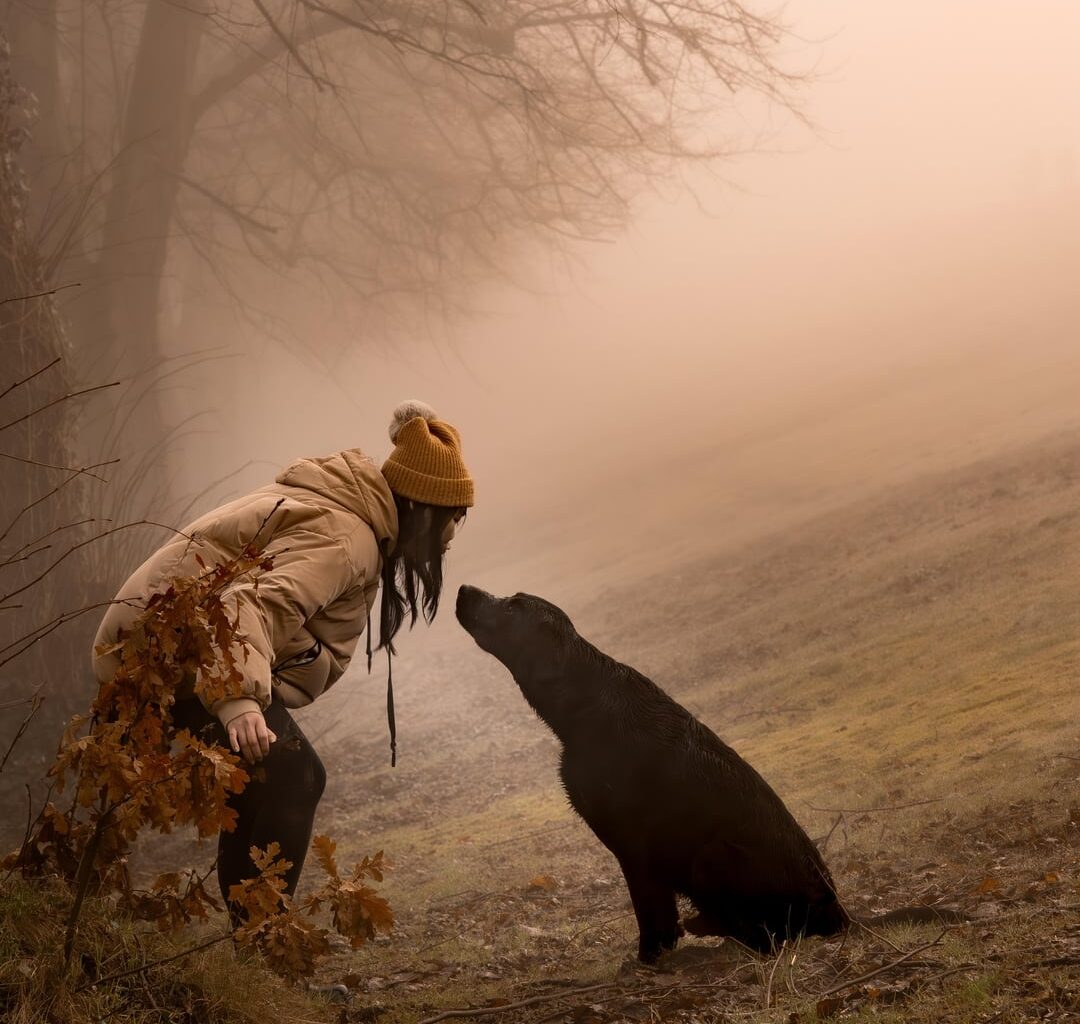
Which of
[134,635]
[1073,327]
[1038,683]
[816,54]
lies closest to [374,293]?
[816,54]

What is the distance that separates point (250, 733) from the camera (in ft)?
7.20

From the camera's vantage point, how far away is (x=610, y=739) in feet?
9.75

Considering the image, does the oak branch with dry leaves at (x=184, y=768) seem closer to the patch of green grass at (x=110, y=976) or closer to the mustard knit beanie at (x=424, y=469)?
the patch of green grass at (x=110, y=976)

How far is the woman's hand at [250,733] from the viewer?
2.20 m

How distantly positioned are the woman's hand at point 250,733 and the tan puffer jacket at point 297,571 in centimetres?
2

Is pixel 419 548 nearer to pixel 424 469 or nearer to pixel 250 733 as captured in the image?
pixel 424 469

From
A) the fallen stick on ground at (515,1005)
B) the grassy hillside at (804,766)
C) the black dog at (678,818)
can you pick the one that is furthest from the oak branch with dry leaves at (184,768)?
the black dog at (678,818)

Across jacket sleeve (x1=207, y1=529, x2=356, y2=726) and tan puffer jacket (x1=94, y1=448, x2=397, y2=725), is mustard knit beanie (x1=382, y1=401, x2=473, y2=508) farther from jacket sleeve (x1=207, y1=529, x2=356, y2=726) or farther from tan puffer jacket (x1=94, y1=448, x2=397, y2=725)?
jacket sleeve (x1=207, y1=529, x2=356, y2=726)

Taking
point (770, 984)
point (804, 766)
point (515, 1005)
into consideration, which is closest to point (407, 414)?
point (515, 1005)

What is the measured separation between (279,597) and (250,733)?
0.32 metres

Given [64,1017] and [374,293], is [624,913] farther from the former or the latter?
[374,293]

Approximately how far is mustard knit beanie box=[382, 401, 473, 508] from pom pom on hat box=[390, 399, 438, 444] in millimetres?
49

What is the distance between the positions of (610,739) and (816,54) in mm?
7526

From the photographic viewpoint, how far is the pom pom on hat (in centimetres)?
288
